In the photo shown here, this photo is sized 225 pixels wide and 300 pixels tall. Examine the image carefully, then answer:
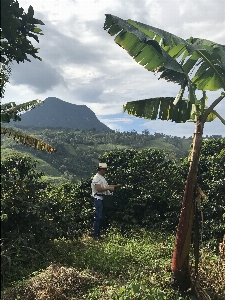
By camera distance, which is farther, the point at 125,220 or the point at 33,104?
the point at 125,220

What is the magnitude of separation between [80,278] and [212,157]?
5.82m

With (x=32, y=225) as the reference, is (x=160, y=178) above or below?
above

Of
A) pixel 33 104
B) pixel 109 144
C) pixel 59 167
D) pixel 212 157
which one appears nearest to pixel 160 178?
pixel 212 157

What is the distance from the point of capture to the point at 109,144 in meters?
91.1

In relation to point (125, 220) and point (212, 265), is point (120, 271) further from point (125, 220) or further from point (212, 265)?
point (125, 220)

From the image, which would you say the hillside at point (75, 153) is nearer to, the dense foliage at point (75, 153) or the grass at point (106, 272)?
the dense foliage at point (75, 153)

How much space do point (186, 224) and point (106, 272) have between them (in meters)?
1.90

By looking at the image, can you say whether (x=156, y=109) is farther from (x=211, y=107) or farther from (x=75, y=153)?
(x=75, y=153)

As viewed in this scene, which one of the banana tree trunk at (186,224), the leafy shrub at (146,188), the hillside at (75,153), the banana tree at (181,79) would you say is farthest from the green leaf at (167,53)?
the hillside at (75,153)

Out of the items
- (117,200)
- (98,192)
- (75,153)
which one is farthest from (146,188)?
(75,153)

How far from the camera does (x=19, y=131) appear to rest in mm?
4953

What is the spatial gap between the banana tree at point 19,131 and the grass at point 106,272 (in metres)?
2.11

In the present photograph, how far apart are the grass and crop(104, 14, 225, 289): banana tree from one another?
49cm

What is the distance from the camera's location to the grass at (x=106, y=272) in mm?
5043
